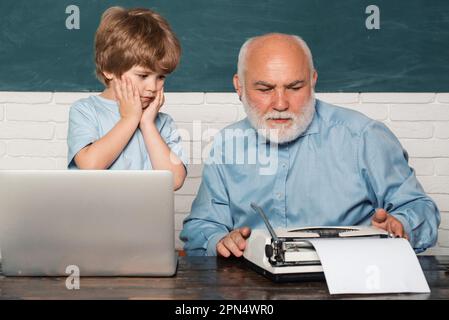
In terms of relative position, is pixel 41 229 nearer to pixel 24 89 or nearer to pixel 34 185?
pixel 34 185

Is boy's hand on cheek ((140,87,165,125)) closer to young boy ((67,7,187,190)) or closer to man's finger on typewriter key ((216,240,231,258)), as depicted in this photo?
young boy ((67,7,187,190))

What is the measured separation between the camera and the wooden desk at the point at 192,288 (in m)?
1.34

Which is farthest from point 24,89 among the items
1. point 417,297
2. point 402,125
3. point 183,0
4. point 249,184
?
point 417,297

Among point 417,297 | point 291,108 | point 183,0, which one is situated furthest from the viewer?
point 183,0

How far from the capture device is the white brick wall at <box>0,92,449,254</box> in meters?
3.13

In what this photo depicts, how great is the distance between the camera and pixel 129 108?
7.50 feet

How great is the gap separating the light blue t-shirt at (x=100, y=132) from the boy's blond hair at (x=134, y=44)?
14cm

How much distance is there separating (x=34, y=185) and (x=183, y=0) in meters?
1.90

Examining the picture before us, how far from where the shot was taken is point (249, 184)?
2330 millimetres

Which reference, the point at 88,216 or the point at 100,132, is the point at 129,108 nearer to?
the point at 100,132

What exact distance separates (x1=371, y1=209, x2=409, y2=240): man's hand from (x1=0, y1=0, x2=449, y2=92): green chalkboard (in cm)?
147

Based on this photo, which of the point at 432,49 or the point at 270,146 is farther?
the point at 432,49

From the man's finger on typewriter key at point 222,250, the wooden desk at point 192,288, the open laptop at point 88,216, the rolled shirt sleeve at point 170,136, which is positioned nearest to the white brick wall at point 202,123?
the rolled shirt sleeve at point 170,136

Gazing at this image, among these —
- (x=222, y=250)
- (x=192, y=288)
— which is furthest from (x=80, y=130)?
(x=192, y=288)
